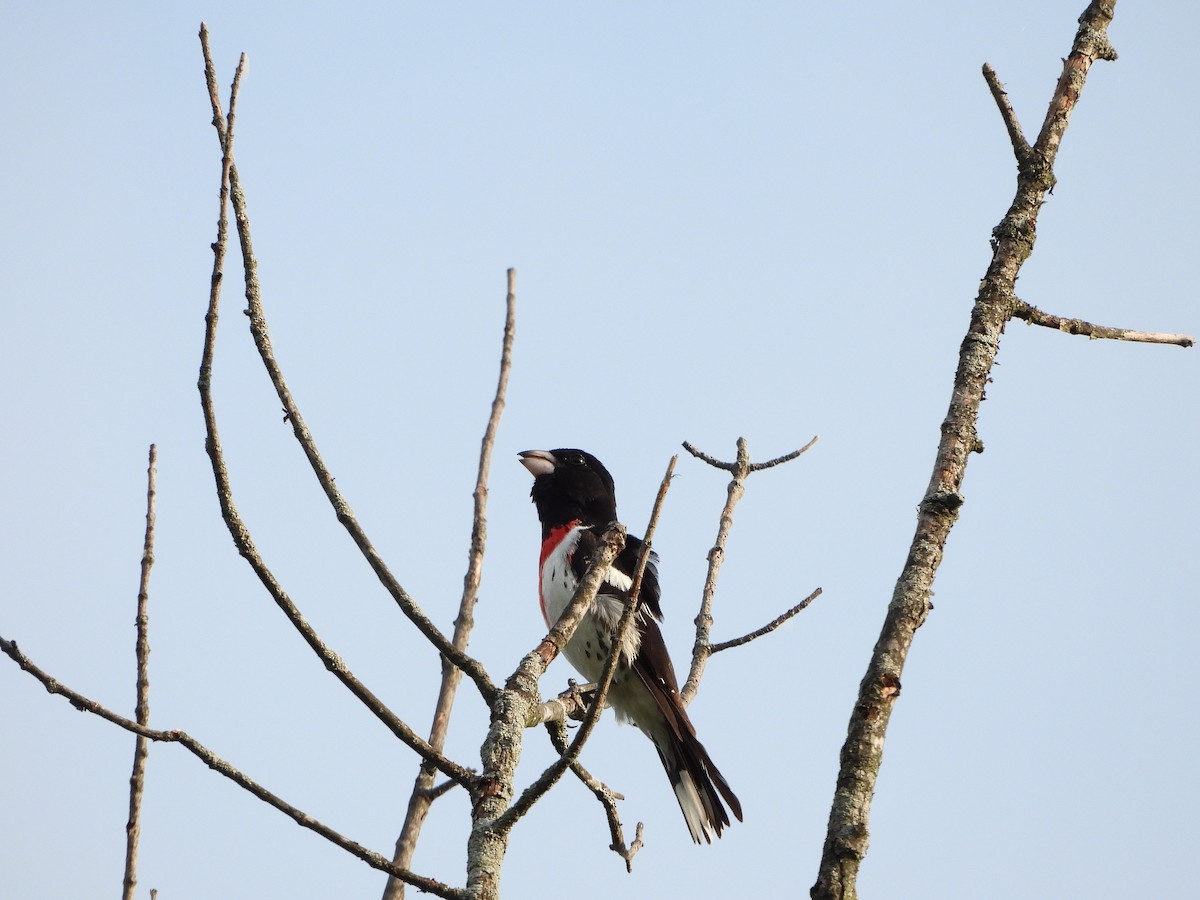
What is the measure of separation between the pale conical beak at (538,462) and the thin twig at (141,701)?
3916 mm

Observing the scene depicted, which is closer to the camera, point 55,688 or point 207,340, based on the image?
point 55,688

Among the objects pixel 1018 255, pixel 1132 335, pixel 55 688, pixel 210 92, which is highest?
pixel 210 92

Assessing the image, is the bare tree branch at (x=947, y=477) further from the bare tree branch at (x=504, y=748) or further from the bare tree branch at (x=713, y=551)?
the bare tree branch at (x=713, y=551)

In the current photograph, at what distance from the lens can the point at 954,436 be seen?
2.71 metres

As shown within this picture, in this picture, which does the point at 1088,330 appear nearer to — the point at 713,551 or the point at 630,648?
the point at 713,551

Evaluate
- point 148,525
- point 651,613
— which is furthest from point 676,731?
point 148,525

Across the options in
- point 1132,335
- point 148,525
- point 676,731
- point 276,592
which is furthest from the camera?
point 676,731

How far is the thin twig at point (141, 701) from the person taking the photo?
10.6 feet

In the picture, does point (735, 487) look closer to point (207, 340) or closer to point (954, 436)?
point (954, 436)

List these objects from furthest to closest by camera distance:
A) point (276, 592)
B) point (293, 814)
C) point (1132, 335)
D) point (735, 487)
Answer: point (735, 487)
point (1132, 335)
point (276, 592)
point (293, 814)

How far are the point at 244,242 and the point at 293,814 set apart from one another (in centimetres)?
126

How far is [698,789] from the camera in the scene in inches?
227

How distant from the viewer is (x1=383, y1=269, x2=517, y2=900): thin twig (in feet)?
12.4

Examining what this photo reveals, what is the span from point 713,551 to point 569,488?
2.49 metres
